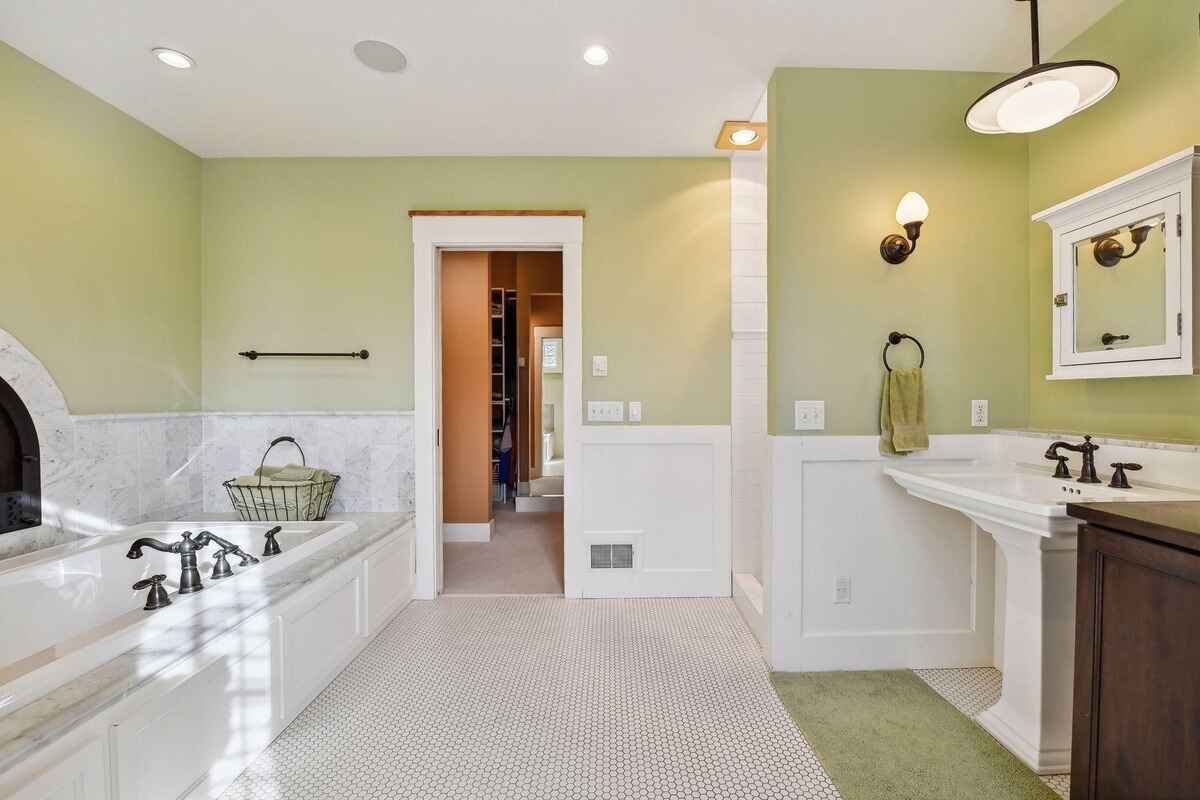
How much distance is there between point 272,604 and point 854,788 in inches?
76.1

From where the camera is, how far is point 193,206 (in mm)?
2742

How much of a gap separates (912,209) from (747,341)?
1.01 metres

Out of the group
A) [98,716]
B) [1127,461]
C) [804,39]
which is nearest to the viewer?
[98,716]

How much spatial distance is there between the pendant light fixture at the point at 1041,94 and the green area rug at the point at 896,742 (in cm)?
209

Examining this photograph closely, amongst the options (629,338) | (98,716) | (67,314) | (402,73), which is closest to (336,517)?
(67,314)

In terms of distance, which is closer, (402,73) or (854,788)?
(854,788)

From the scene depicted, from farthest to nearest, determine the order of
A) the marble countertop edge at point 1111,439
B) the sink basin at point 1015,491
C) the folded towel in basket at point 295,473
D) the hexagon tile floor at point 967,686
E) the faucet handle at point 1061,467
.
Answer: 1. the folded towel in basket at point 295,473
2. the hexagon tile floor at point 967,686
3. the faucet handle at point 1061,467
4. the marble countertop edge at point 1111,439
5. the sink basin at point 1015,491

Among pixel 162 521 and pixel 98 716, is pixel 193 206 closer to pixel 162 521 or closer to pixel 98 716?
pixel 162 521

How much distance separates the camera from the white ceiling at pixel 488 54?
69.6 inches

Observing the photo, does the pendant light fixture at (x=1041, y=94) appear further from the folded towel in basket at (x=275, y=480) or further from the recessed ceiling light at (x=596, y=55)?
the folded towel in basket at (x=275, y=480)

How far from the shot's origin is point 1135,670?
1023 mm

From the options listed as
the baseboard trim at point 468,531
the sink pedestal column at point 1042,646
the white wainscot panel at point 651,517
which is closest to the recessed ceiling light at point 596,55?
the white wainscot panel at point 651,517

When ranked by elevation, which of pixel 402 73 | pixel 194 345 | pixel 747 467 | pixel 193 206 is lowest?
pixel 747 467

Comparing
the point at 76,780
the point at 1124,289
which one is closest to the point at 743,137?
the point at 1124,289
